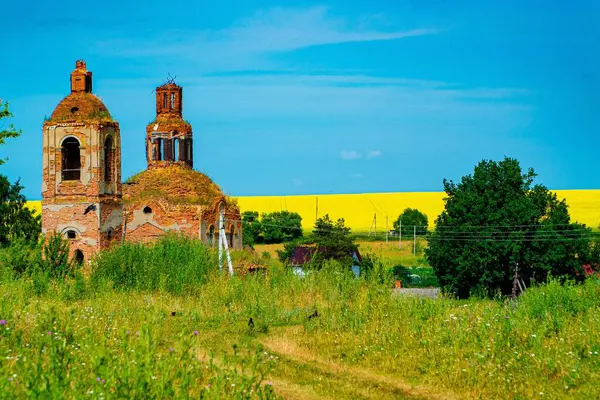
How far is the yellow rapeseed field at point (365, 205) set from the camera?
8050 centimetres

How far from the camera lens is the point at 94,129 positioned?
26.4m

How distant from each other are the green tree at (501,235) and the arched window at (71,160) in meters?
20.4

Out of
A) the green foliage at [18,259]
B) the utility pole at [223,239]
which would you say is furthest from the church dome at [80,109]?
the green foliage at [18,259]

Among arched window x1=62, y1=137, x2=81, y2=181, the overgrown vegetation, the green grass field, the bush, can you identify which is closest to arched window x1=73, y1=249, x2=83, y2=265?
arched window x1=62, y1=137, x2=81, y2=181

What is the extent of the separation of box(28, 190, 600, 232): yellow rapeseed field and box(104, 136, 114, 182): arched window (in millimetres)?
49168

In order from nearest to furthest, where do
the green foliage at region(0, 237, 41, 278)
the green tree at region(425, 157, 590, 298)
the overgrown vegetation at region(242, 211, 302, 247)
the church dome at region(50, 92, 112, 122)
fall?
the green foliage at region(0, 237, 41, 278) → the church dome at region(50, 92, 112, 122) → the green tree at region(425, 157, 590, 298) → the overgrown vegetation at region(242, 211, 302, 247)

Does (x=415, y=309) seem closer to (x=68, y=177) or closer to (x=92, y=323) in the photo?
(x=92, y=323)

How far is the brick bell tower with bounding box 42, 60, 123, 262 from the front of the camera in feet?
86.6

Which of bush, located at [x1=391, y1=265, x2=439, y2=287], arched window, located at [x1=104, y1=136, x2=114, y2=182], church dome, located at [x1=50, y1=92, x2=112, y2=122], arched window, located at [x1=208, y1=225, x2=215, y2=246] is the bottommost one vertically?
bush, located at [x1=391, y1=265, x2=439, y2=287]

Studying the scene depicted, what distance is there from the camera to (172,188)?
31.2 m

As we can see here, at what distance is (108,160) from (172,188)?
4188mm

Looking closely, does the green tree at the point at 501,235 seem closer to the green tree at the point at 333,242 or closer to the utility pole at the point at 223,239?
the green tree at the point at 333,242

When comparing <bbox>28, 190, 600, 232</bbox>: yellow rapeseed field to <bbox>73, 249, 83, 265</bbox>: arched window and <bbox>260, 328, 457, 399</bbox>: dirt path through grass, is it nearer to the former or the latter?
<bbox>73, 249, 83, 265</bbox>: arched window

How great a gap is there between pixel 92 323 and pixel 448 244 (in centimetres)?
3029
